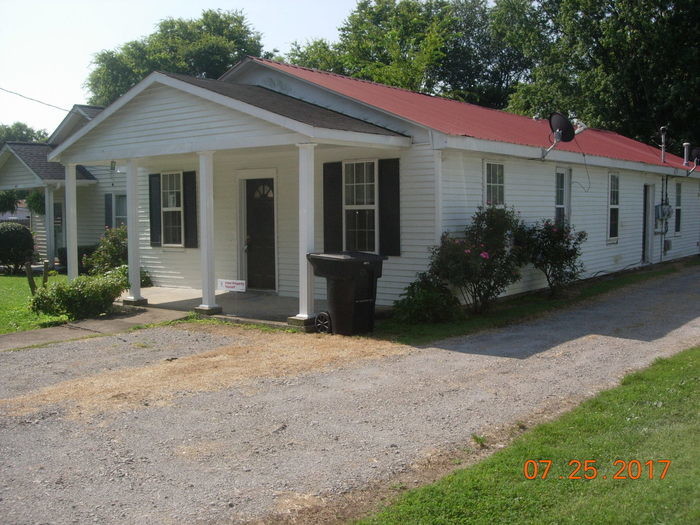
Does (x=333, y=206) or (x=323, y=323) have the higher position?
(x=333, y=206)

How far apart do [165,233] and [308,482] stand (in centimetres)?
1090

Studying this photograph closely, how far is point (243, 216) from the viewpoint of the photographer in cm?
1343

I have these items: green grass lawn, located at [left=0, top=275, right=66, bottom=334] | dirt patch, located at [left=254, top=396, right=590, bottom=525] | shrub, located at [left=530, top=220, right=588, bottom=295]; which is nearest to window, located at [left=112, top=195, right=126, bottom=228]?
green grass lawn, located at [left=0, top=275, right=66, bottom=334]

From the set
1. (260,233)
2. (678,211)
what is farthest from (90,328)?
(678,211)

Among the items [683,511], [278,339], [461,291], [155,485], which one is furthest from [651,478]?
[461,291]

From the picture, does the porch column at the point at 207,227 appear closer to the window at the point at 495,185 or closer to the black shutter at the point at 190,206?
the black shutter at the point at 190,206

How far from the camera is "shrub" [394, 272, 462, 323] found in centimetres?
1009

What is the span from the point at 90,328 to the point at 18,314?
95.8 inches

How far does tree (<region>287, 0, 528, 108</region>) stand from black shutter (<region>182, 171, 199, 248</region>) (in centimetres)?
2192

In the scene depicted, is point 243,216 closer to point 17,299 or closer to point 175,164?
point 175,164

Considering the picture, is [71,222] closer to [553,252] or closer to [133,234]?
[133,234]

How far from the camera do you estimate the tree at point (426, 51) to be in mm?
35750

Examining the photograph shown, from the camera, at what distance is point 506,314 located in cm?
1098

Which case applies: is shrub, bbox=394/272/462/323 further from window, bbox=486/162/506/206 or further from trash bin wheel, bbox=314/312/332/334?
window, bbox=486/162/506/206
